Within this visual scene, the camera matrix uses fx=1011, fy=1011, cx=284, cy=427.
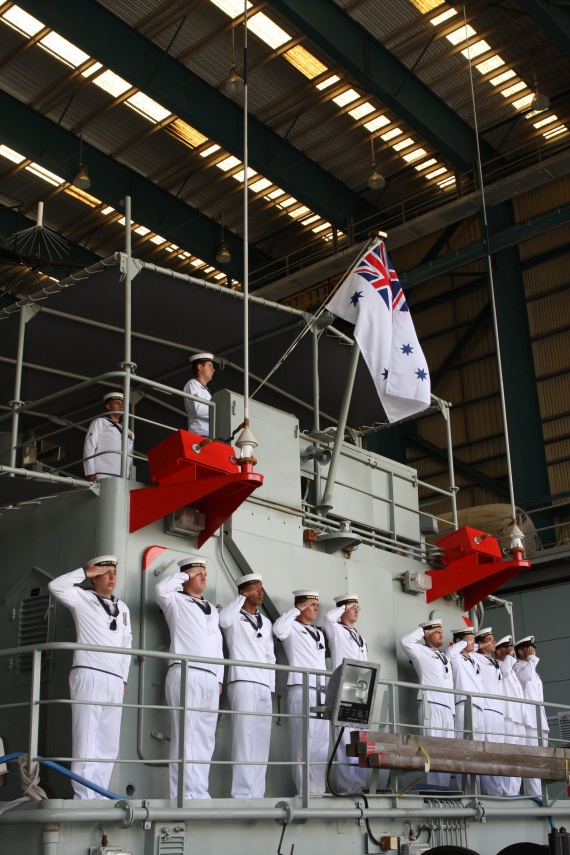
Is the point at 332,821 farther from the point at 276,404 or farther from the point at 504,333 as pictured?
the point at 504,333

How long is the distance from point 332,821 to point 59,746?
2542mm

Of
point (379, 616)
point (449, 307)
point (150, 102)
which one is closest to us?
→ point (379, 616)

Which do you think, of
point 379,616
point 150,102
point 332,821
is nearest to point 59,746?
point 332,821

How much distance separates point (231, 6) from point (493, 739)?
52.2 feet

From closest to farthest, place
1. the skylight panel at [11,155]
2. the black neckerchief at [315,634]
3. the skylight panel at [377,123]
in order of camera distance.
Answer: the black neckerchief at [315,634] → the skylight panel at [11,155] → the skylight panel at [377,123]

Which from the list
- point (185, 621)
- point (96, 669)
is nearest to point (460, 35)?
point (185, 621)

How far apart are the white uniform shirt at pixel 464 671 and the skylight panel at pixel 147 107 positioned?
15.9 meters

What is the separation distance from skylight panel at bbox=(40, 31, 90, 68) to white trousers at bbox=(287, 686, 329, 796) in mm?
16291

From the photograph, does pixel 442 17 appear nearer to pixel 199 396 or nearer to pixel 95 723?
pixel 199 396

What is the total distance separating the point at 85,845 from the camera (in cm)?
729

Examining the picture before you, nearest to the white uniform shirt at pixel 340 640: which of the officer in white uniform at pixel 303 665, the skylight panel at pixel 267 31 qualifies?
the officer in white uniform at pixel 303 665

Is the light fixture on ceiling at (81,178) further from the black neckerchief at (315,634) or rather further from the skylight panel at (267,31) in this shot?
the black neckerchief at (315,634)

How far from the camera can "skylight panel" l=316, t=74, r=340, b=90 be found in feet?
77.2

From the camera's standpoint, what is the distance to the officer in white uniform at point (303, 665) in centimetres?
1005
